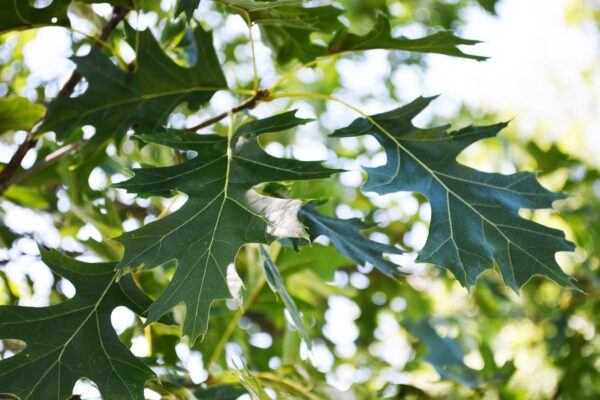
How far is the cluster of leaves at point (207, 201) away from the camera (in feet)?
3.41

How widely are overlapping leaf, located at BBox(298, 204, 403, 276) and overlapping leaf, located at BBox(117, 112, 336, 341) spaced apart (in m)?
0.12

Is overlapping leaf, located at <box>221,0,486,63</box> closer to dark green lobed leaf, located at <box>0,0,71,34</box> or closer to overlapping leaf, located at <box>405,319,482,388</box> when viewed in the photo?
dark green lobed leaf, located at <box>0,0,71,34</box>

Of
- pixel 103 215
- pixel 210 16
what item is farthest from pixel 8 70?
pixel 210 16

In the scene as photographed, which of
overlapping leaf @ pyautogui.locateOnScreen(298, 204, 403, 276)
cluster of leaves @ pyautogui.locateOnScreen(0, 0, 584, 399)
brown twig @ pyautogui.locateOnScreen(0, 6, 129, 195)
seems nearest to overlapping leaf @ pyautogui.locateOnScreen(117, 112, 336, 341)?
cluster of leaves @ pyautogui.locateOnScreen(0, 0, 584, 399)

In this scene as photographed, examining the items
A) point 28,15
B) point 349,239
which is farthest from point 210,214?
point 28,15

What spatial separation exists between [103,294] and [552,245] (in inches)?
27.6

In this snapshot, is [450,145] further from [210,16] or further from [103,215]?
[210,16]

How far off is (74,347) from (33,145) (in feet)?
1.37

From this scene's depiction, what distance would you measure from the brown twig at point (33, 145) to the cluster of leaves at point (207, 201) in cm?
1

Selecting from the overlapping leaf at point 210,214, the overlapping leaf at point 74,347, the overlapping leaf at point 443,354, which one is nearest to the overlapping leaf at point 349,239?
the overlapping leaf at point 210,214

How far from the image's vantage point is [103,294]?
1142mm

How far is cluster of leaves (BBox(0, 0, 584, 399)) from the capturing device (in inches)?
40.9

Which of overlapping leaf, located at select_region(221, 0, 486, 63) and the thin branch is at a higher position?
overlapping leaf, located at select_region(221, 0, 486, 63)

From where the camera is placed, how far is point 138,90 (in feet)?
4.31
